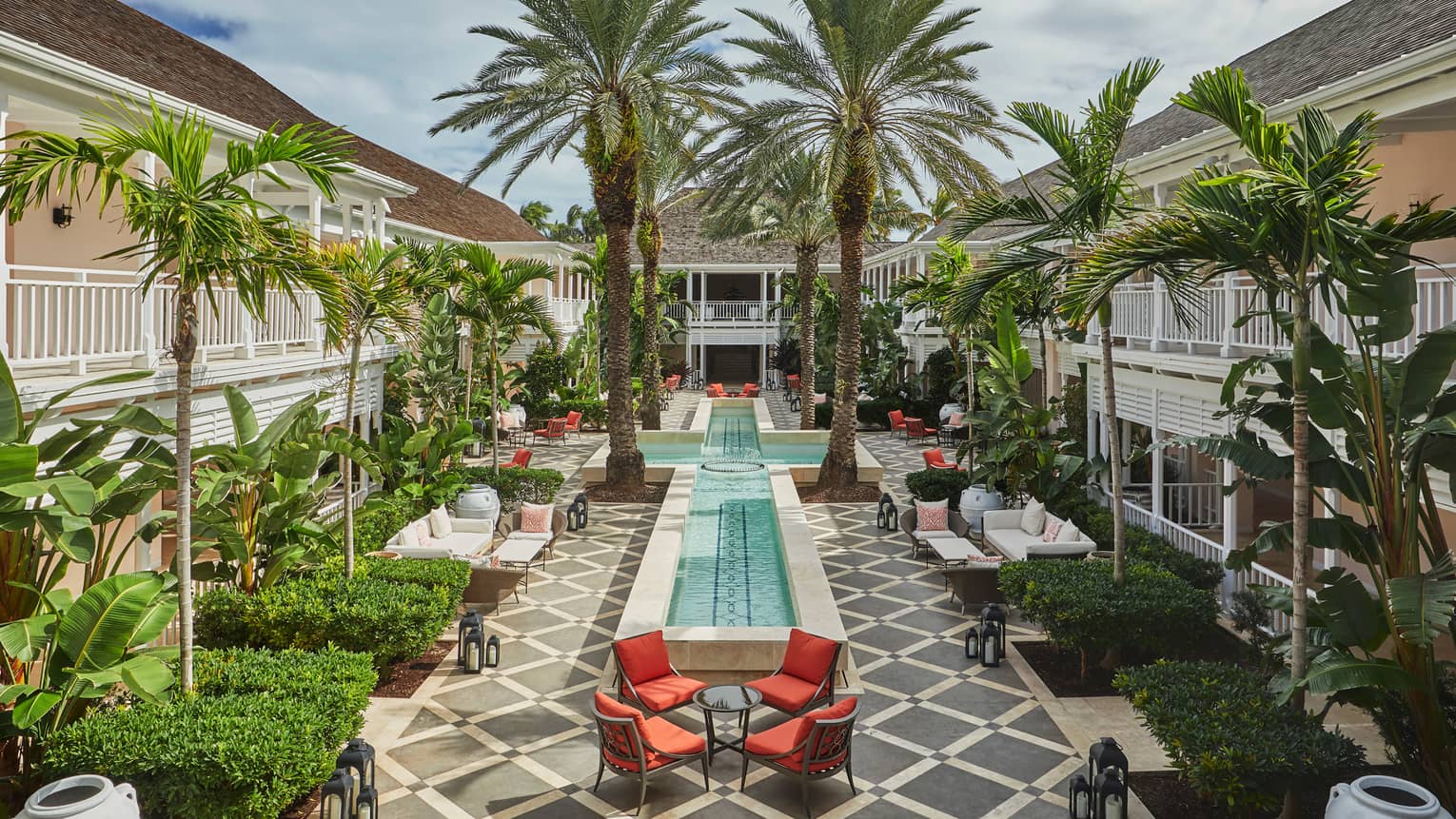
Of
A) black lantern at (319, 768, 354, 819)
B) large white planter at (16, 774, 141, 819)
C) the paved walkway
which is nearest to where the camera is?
large white planter at (16, 774, 141, 819)

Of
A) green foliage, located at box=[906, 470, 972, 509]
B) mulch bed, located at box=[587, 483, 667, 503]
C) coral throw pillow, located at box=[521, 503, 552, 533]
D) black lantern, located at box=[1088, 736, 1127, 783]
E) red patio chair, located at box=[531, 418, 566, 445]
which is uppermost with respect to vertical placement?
red patio chair, located at box=[531, 418, 566, 445]

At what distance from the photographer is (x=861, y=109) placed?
18.6 meters

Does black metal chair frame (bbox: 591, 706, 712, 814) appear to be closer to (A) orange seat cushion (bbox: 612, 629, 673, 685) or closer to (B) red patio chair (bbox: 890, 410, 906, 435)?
(A) orange seat cushion (bbox: 612, 629, 673, 685)

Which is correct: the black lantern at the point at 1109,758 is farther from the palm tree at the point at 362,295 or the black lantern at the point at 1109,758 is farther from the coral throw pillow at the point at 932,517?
the coral throw pillow at the point at 932,517

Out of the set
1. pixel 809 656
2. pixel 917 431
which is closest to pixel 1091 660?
pixel 809 656

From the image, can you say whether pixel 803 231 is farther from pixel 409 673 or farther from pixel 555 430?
pixel 409 673

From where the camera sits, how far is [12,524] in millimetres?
6438

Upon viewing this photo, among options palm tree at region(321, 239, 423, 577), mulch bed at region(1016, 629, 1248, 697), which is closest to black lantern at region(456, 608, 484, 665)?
palm tree at region(321, 239, 423, 577)

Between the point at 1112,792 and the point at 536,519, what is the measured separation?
10391 mm

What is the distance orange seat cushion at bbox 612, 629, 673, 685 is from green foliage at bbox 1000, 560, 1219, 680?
403cm

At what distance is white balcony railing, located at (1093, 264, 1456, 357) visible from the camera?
28.7ft

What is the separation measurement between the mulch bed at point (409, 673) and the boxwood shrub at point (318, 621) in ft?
1.58

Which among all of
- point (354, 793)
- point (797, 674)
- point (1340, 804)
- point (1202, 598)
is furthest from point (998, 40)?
point (354, 793)

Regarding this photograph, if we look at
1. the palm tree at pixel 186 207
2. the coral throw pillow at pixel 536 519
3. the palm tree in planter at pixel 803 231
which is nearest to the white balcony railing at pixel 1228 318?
the palm tree at pixel 186 207
